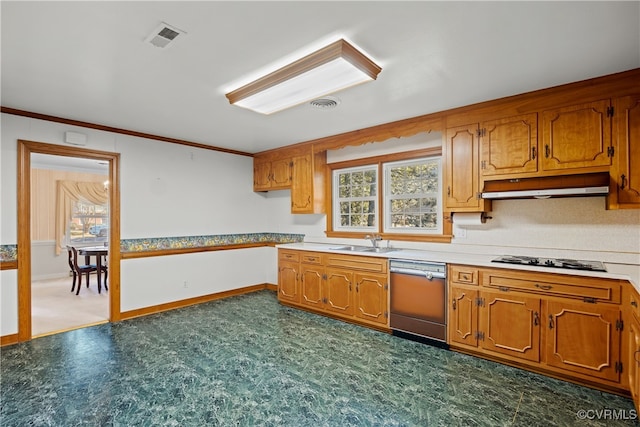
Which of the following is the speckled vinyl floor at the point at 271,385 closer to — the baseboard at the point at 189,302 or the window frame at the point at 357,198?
the baseboard at the point at 189,302

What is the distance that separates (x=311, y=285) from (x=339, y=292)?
1.58ft

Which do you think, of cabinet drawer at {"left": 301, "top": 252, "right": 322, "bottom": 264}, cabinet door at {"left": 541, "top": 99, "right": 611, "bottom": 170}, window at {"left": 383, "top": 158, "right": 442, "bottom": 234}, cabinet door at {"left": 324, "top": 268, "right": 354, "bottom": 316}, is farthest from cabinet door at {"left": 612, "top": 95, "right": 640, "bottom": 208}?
cabinet drawer at {"left": 301, "top": 252, "right": 322, "bottom": 264}

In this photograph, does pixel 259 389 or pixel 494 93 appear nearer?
pixel 259 389

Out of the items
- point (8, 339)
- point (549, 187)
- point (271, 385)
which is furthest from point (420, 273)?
point (8, 339)

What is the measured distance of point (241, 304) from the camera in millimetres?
4762

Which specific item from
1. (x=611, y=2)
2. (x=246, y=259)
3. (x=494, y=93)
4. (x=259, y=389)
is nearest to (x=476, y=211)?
(x=494, y=93)

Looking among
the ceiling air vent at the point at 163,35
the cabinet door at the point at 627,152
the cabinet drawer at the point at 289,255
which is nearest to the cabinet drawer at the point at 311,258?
the cabinet drawer at the point at 289,255

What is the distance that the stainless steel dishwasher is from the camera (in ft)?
10.5

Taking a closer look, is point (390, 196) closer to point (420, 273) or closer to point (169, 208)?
point (420, 273)

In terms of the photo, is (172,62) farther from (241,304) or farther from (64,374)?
(241,304)

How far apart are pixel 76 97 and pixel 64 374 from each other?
98.3 inches

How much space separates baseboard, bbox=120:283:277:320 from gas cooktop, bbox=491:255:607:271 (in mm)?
3882

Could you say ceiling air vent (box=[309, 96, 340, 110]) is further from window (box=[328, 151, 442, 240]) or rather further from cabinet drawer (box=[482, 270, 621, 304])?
cabinet drawer (box=[482, 270, 621, 304])

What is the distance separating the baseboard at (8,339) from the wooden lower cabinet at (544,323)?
4.50 meters
